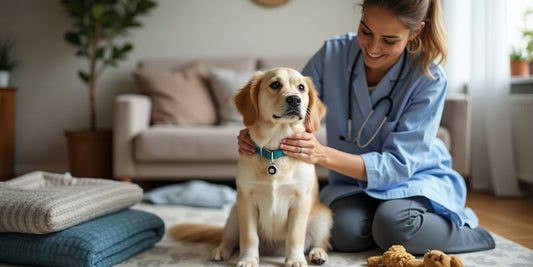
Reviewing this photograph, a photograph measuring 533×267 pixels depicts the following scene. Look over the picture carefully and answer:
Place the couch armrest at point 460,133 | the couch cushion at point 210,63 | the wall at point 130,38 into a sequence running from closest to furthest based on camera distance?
the couch armrest at point 460,133, the couch cushion at point 210,63, the wall at point 130,38

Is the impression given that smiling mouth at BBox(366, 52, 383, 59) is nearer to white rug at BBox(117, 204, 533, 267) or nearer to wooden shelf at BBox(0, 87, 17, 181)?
white rug at BBox(117, 204, 533, 267)

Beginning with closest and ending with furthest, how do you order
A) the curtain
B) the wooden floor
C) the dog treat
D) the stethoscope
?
the dog treat < the stethoscope < the wooden floor < the curtain

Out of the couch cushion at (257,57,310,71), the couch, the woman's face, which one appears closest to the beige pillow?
the couch

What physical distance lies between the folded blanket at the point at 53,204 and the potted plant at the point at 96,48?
1866 millimetres

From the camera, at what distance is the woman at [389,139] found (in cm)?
174

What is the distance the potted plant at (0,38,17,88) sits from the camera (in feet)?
13.8

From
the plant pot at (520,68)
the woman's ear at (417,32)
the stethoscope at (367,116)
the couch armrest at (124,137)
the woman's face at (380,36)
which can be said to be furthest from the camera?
the plant pot at (520,68)

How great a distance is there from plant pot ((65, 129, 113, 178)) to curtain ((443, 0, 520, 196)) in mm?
3093

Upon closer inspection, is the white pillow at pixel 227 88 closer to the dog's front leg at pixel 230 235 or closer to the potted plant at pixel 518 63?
the dog's front leg at pixel 230 235

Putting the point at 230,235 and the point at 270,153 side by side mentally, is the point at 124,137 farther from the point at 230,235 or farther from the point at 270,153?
the point at 270,153

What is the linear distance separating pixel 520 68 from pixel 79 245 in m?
3.47

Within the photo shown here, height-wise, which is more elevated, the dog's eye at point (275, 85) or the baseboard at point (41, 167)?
the dog's eye at point (275, 85)

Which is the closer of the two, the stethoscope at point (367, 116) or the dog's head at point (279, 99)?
the dog's head at point (279, 99)

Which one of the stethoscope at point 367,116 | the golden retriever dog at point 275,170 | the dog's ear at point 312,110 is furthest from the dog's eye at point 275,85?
the stethoscope at point 367,116
